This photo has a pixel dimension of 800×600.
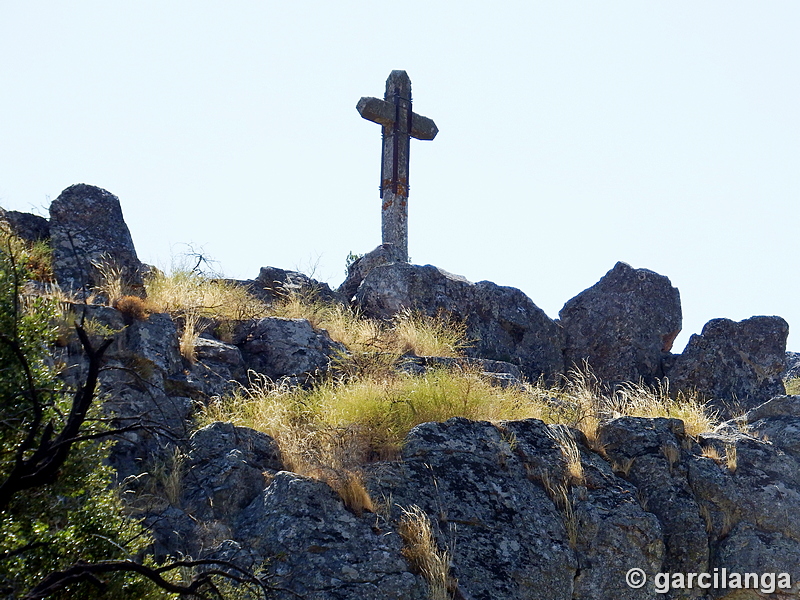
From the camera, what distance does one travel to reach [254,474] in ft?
26.3

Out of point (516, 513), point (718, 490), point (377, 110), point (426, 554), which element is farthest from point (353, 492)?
point (377, 110)

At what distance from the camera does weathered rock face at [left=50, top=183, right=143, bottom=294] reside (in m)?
10.7

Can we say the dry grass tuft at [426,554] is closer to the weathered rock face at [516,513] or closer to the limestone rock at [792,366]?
the weathered rock face at [516,513]

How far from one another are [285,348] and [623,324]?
5.40 m

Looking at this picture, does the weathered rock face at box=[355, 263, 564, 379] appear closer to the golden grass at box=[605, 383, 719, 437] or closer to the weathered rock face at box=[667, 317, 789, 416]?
the weathered rock face at box=[667, 317, 789, 416]

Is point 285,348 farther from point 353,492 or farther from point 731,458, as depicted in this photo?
point 731,458

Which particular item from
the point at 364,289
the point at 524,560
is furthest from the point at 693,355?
the point at 524,560

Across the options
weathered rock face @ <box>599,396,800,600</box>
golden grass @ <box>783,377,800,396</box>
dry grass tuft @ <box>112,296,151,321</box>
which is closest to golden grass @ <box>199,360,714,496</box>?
weathered rock face @ <box>599,396,800,600</box>

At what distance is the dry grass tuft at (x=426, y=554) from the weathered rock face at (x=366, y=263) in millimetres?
7497

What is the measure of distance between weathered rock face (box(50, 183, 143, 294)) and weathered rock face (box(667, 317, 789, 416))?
7744mm

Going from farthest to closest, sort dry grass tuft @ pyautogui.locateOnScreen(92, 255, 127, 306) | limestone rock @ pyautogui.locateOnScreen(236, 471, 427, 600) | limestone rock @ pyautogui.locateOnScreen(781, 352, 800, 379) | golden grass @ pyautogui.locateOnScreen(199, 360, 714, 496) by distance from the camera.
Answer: limestone rock @ pyautogui.locateOnScreen(781, 352, 800, 379)
dry grass tuft @ pyautogui.locateOnScreen(92, 255, 127, 306)
golden grass @ pyautogui.locateOnScreen(199, 360, 714, 496)
limestone rock @ pyautogui.locateOnScreen(236, 471, 427, 600)

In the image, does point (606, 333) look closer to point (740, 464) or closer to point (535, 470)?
point (740, 464)

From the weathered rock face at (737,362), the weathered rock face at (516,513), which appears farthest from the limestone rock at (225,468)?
the weathered rock face at (737,362)

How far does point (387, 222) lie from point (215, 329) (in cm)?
531
